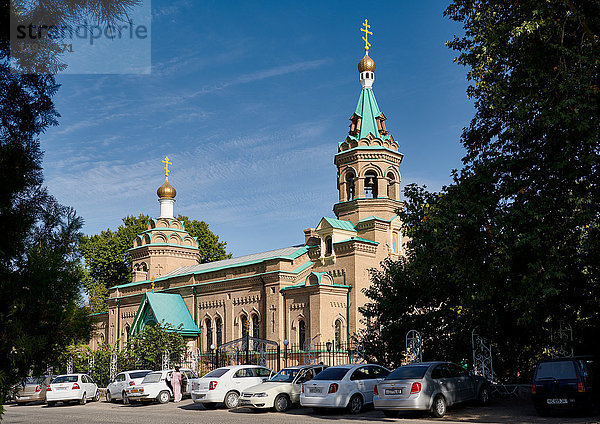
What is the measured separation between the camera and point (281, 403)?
Answer: 18.8 metres

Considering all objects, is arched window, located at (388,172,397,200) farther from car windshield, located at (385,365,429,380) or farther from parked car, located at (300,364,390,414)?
car windshield, located at (385,365,429,380)

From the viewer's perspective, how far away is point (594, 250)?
43.7 feet

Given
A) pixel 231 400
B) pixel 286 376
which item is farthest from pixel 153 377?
pixel 286 376

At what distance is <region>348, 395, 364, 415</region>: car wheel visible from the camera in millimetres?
16969

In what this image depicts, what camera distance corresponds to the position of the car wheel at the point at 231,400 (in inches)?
812

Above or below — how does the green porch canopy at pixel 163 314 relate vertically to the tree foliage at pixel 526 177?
below

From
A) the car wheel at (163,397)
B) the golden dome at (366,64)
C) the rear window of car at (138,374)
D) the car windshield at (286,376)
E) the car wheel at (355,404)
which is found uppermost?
the golden dome at (366,64)

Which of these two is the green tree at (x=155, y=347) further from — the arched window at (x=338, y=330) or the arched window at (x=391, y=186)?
the arched window at (x=391, y=186)

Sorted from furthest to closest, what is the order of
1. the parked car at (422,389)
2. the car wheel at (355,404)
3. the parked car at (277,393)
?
the parked car at (277,393) < the car wheel at (355,404) < the parked car at (422,389)

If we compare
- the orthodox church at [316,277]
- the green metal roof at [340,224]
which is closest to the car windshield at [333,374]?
the orthodox church at [316,277]

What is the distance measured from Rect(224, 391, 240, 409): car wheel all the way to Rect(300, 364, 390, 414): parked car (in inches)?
152

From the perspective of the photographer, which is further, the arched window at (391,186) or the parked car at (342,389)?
the arched window at (391,186)

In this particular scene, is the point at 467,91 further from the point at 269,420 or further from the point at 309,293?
the point at 309,293

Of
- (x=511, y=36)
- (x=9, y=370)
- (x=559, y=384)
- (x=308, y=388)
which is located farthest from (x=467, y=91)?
(x=9, y=370)
